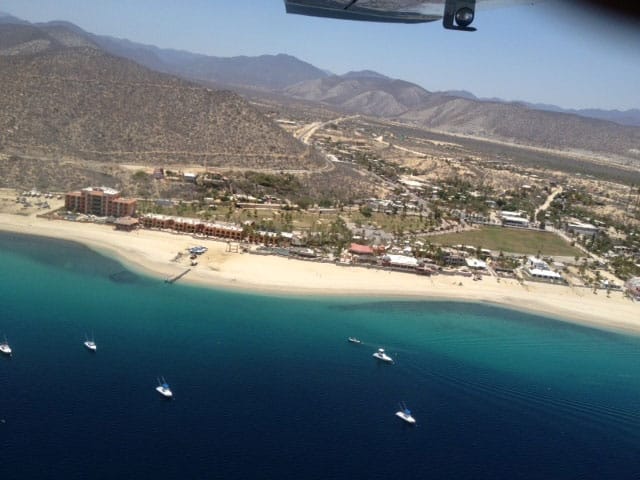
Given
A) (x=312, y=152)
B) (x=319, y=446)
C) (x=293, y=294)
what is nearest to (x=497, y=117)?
(x=312, y=152)

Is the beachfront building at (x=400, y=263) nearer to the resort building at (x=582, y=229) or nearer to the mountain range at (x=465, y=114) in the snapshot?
the resort building at (x=582, y=229)

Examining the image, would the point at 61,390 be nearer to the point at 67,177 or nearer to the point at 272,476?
the point at 272,476

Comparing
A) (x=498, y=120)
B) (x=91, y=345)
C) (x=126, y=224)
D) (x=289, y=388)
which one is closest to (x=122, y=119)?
(x=126, y=224)

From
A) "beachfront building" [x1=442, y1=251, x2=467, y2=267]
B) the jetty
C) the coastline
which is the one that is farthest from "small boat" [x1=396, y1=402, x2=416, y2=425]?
"beachfront building" [x1=442, y1=251, x2=467, y2=267]

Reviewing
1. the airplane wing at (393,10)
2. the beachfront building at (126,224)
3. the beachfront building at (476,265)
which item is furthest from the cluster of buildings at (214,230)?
the airplane wing at (393,10)

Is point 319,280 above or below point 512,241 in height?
below

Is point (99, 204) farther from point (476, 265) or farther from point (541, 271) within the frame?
point (541, 271)

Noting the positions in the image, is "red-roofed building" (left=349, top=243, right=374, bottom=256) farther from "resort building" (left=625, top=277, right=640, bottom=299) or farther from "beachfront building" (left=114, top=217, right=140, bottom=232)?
"resort building" (left=625, top=277, right=640, bottom=299)
